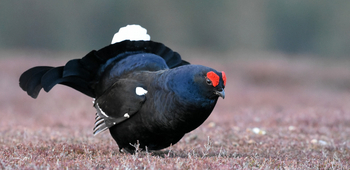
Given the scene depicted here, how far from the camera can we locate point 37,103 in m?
Answer: 12.4

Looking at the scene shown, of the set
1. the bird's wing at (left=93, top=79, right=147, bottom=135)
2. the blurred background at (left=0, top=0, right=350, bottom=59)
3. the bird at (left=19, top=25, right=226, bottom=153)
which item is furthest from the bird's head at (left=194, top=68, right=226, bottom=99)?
the blurred background at (left=0, top=0, right=350, bottom=59)

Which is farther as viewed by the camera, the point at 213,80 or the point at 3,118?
the point at 3,118

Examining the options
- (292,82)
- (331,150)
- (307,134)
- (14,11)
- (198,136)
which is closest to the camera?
(331,150)

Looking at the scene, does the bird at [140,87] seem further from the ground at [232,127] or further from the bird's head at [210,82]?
the ground at [232,127]

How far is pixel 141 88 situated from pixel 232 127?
12.5ft

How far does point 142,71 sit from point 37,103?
820 centimetres

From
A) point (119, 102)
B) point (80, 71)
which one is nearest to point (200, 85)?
point (119, 102)

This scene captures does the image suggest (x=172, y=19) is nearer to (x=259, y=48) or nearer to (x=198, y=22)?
(x=198, y=22)

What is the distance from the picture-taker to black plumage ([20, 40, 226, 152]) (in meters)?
4.19

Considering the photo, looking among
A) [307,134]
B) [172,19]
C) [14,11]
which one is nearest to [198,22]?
[172,19]

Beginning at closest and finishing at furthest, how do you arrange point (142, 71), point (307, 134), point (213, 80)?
point (213, 80)
point (142, 71)
point (307, 134)

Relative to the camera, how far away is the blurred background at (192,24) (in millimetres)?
27656

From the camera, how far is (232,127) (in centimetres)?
805

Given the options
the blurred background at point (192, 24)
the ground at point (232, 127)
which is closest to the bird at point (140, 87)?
the ground at point (232, 127)
